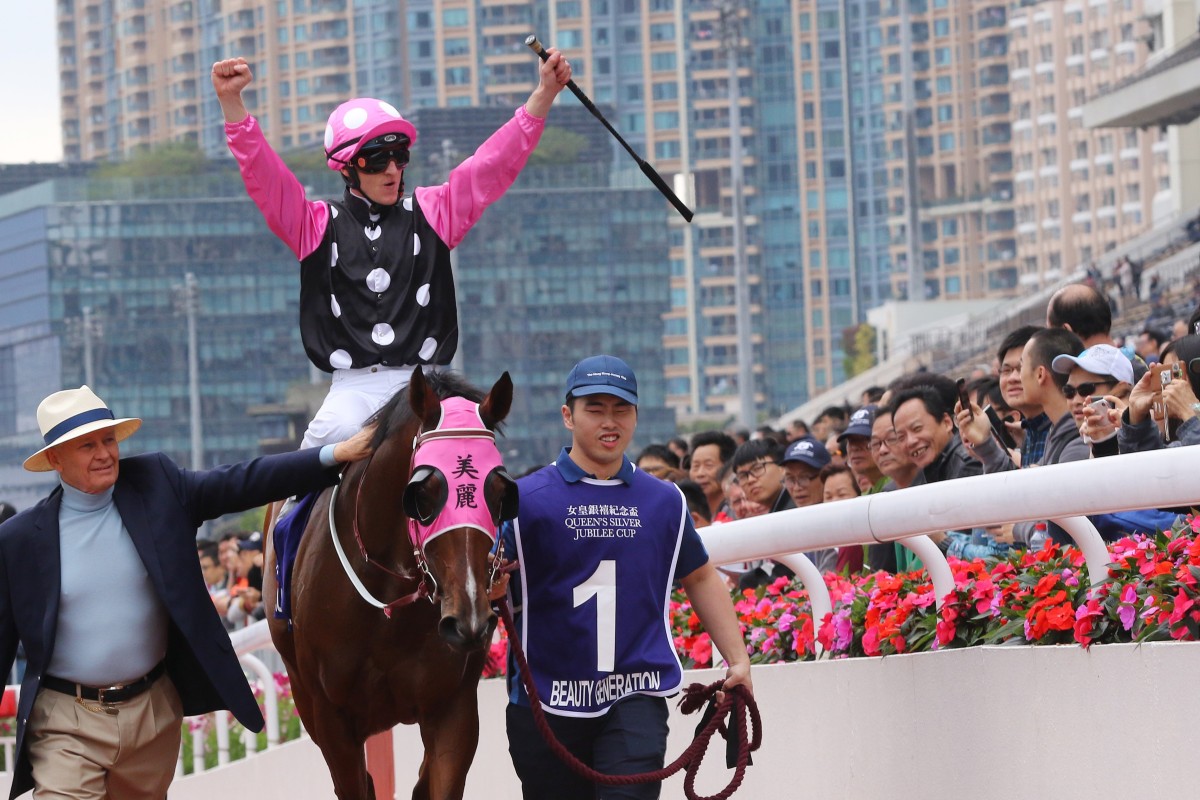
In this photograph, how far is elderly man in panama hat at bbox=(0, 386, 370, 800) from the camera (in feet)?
16.0

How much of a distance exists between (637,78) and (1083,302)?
434ft

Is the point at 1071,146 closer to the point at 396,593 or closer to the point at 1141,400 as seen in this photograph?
the point at 1141,400

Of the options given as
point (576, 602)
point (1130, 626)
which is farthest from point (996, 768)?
point (576, 602)

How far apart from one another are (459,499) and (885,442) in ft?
9.65

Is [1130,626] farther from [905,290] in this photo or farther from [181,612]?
[905,290]

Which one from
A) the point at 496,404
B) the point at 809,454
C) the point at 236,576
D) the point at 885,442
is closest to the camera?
the point at 496,404

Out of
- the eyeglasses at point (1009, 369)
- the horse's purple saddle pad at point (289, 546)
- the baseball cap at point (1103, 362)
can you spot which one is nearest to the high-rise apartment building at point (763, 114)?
the eyeglasses at point (1009, 369)

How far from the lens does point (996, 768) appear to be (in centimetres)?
447

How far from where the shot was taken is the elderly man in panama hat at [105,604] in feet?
16.0

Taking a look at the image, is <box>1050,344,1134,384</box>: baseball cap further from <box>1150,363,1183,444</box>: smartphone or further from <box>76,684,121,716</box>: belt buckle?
<box>76,684,121,716</box>: belt buckle

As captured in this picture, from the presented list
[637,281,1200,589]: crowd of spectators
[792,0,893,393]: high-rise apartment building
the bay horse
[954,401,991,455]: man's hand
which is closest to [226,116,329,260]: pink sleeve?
the bay horse

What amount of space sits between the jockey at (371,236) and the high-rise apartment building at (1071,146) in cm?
10808

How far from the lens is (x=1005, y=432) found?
7.77m

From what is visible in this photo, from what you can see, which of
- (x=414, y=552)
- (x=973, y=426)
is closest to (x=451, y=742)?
(x=414, y=552)
